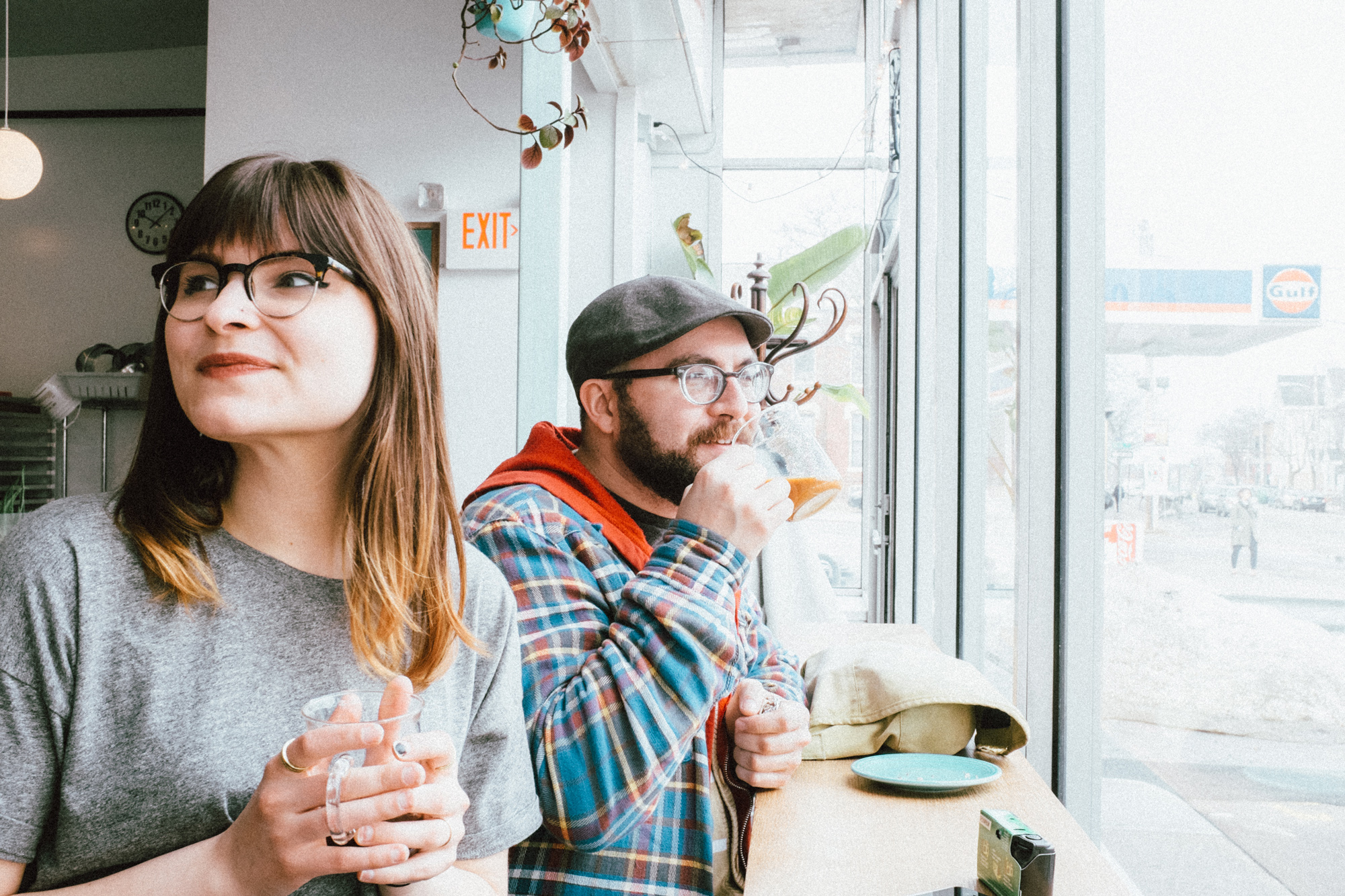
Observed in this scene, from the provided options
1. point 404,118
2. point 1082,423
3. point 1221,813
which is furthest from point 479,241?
point 1221,813

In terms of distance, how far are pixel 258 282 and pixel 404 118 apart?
320 centimetres

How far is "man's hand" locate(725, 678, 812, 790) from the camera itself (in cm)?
126

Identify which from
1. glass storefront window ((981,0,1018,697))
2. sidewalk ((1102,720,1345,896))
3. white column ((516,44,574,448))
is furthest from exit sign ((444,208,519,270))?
sidewalk ((1102,720,1345,896))

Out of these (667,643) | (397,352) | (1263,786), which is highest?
(397,352)

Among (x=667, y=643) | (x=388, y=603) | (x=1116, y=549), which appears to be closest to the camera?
(x=388, y=603)

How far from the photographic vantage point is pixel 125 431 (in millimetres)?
5824

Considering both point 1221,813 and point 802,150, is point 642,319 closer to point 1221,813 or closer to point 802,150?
point 1221,813

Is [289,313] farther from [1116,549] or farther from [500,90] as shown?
[500,90]

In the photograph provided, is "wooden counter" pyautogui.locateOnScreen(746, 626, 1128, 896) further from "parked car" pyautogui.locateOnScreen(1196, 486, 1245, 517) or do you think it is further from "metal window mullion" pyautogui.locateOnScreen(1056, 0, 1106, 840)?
"parked car" pyautogui.locateOnScreen(1196, 486, 1245, 517)

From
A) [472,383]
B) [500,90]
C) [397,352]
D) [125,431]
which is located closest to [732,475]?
[397,352]

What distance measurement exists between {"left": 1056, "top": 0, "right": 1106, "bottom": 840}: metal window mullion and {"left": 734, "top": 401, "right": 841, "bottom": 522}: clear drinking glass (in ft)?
1.45

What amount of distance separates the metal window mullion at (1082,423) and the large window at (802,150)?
338 cm

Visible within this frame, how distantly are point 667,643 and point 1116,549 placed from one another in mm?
754

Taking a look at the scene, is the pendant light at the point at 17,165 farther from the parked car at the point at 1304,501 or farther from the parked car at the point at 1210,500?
the parked car at the point at 1304,501
